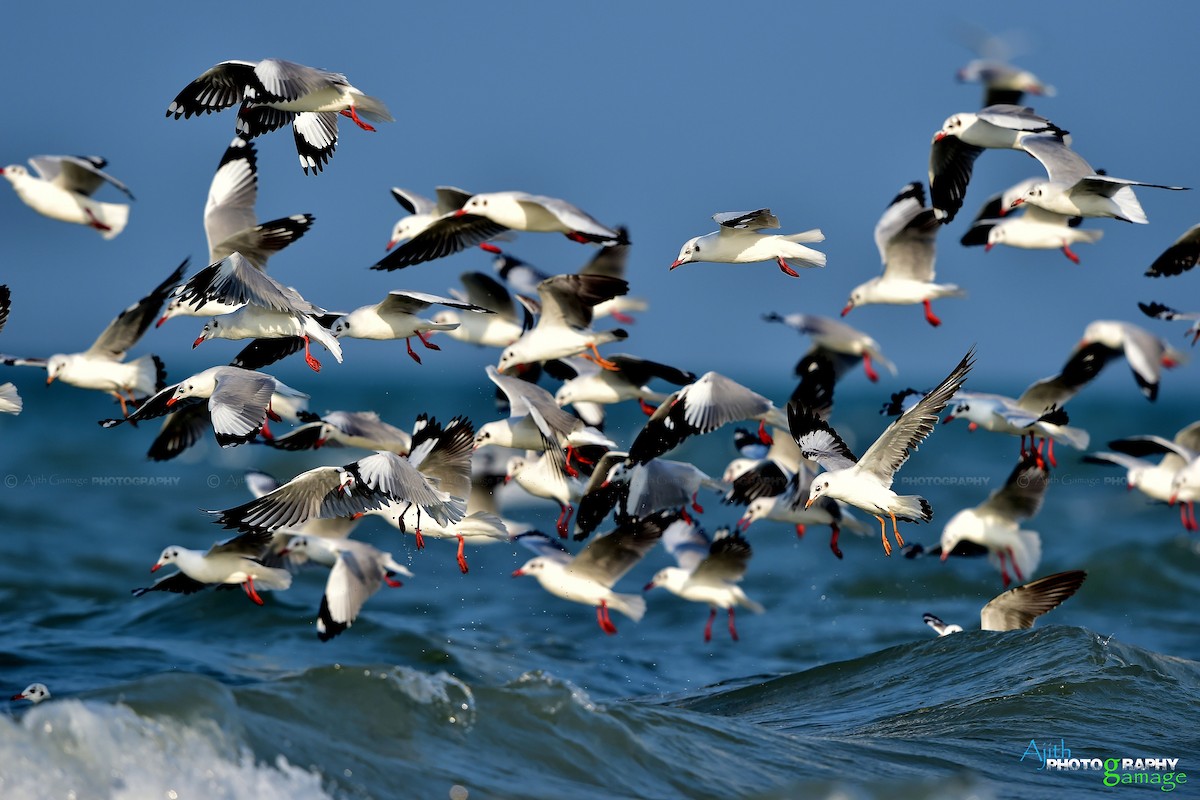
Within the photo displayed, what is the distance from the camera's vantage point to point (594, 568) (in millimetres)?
10445

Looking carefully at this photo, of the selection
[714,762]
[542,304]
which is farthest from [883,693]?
[542,304]

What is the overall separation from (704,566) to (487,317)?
2.55 metres

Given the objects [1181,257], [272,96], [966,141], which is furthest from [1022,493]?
[272,96]

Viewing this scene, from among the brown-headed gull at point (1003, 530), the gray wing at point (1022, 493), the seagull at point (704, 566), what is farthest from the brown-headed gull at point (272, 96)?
the brown-headed gull at point (1003, 530)

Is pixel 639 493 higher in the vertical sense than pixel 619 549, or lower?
higher

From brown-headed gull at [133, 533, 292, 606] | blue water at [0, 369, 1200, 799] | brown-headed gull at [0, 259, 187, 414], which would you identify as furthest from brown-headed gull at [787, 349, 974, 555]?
brown-headed gull at [0, 259, 187, 414]

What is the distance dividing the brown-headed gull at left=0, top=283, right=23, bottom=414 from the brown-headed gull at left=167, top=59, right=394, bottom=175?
153 centimetres

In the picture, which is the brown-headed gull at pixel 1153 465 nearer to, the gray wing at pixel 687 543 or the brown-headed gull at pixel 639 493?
the gray wing at pixel 687 543

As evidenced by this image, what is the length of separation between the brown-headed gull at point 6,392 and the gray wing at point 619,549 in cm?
378

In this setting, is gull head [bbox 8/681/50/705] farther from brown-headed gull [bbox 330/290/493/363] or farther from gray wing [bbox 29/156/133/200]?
gray wing [bbox 29/156/133/200]

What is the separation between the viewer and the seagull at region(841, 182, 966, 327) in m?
10.6

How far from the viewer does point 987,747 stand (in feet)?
25.1

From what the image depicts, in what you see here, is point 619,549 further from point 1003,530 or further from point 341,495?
point 1003,530

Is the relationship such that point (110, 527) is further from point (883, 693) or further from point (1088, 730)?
point (1088, 730)
